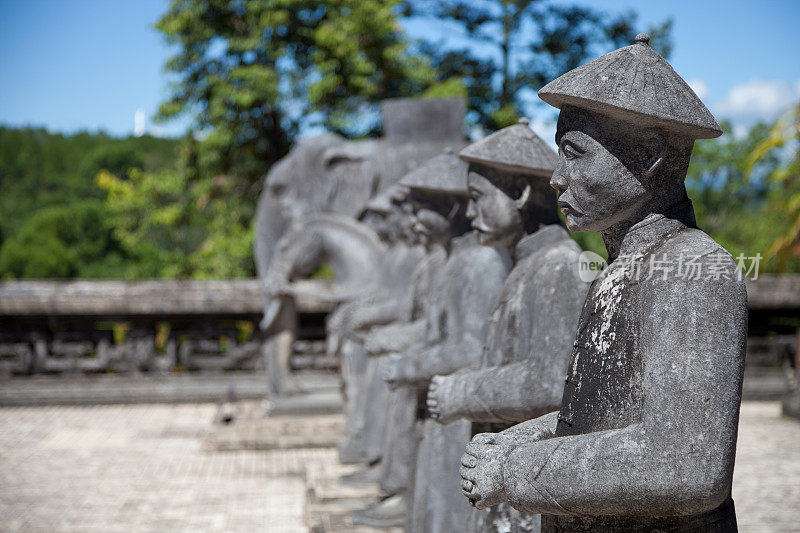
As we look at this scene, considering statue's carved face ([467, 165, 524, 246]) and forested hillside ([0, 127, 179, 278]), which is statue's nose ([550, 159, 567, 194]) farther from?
forested hillside ([0, 127, 179, 278])

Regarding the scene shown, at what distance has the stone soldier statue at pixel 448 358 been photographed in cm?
386

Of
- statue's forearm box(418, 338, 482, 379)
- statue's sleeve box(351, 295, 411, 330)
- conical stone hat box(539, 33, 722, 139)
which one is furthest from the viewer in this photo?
statue's sleeve box(351, 295, 411, 330)

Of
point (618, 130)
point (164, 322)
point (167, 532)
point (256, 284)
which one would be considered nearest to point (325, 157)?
point (256, 284)

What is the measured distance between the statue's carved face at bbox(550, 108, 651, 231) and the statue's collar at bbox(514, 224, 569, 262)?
96 centimetres

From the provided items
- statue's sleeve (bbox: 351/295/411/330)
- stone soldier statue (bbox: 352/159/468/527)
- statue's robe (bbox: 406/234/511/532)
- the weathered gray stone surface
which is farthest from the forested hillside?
statue's robe (bbox: 406/234/511/532)

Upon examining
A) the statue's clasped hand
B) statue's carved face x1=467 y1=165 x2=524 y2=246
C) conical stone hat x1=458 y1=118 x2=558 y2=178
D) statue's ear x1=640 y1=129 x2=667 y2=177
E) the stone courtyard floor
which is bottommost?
the stone courtyard floor

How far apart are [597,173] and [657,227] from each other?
0.66ft

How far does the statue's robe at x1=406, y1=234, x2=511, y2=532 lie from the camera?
3857 millimetres

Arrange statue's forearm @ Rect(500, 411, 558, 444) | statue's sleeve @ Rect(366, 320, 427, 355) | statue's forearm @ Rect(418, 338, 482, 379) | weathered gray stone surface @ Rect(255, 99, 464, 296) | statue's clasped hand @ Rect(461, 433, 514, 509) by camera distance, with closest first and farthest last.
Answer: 1. statue's clasped hand @ Rect(461, 433, 514, 509)
2. statue's forearm @ Rect(500, 411, 558, 444)
3. statue's forearm @ Rect(418, 338, 482, 379)
4. statue's sleeve @ Rect(366, 320, 427, 355)
5. weathered gray stone surface @ Rect(255, 99, 464, 296)

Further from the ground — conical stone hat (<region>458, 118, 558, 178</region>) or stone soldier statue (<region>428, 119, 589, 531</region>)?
conical stone hat (<region>458, 118, 558, 178</region>)

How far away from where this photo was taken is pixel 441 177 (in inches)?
174

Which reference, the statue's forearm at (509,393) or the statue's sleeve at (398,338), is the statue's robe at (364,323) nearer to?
the statue's sleeve at (398,338)

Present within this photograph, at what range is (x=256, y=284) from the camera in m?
12.3

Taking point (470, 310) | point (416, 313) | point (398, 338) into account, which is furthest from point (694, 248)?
point (416, 313)
